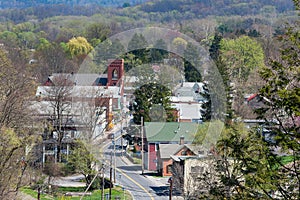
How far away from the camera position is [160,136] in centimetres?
1756

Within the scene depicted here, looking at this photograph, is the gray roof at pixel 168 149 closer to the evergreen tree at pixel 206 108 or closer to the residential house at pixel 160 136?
the residential house at pixel 160 136

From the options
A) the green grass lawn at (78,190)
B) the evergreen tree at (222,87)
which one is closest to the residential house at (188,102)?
the evergreen tree at (222,87)

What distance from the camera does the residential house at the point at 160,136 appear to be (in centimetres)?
1700

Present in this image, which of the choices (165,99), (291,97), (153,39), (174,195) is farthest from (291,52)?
(153,39)

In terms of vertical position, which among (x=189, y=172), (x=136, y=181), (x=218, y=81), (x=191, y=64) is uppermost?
(x=191, y=64)

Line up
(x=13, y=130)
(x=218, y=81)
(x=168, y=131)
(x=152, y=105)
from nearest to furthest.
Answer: (x=13, y=130) → (x=168, y=131) → (x=152, y=105) → (x=218, y=81)

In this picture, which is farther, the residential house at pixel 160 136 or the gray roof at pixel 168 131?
the gray roof at pixel 168 131

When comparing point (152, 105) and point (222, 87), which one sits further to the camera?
point (222, 87)

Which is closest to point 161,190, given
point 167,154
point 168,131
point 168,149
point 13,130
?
point 167,154

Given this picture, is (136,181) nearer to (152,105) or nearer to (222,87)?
(152,105)

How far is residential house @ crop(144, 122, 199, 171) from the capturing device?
17.0m

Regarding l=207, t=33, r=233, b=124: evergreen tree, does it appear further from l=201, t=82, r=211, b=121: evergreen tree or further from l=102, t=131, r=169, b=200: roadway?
l=102, t=131, r=169, b=200: roadway

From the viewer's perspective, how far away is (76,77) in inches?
1118

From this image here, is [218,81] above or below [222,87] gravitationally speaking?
above
